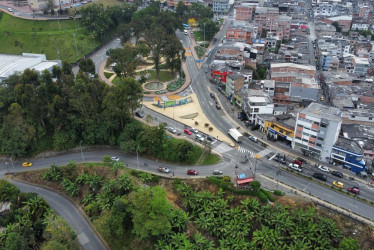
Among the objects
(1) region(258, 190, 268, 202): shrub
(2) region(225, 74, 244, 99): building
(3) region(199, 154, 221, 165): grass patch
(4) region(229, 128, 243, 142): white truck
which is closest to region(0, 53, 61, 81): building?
(2) region(225, 74, 244, 99): building

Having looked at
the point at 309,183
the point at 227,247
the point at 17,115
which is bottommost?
the point at 227,247

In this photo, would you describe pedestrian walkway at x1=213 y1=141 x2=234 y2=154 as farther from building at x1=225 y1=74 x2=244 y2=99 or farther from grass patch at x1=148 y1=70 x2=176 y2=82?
grass patch at x1=148 y1=70 x2=176 y2=82

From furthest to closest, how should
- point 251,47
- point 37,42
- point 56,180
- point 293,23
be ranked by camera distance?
point 293,23 < point 251,47 < point 37,42 < point 56,180

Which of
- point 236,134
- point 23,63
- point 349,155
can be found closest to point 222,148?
point 236,134

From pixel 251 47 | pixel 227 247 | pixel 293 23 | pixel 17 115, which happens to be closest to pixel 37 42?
pixel 17 115

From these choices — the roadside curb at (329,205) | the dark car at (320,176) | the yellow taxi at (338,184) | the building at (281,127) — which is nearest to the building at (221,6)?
the building at (281,127)

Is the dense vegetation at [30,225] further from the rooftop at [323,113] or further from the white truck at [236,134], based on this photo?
the rooftop at [323,113]

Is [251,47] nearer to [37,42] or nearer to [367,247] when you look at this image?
[37,42]
